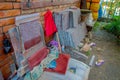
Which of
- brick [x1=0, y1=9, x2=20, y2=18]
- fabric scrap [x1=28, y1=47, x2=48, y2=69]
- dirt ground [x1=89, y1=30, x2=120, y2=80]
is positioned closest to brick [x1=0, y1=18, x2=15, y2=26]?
brick [x1=0, y1=9, x2=20, y2=18]

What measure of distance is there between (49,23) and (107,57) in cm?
211

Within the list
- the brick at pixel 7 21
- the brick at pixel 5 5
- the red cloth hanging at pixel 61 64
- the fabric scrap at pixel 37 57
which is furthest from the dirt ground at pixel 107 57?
the brick at pixel 5 5

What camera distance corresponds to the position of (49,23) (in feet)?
10.1

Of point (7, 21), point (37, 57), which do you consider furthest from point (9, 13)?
point (37, 57)

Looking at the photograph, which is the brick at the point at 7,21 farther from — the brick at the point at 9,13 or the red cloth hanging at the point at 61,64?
the red cloth hanging at the point at 61,64

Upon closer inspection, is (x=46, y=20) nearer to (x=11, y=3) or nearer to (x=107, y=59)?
(x=11, y=3)

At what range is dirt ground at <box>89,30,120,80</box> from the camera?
3246 mm

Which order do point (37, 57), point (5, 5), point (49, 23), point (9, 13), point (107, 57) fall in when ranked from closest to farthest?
point (5, 5) → point (9, 13) → point (37, 57) → point (49, 23) → point (107, 57)

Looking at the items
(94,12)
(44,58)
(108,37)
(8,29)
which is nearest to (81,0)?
(94,12)

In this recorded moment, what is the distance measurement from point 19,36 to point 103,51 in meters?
3.21

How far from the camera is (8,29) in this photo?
1.95m

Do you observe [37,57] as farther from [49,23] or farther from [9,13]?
[49,23]

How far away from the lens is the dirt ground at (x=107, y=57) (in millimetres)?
3246

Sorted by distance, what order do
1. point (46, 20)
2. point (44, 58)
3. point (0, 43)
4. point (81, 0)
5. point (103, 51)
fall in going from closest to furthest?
point (0, 43) < point (44, 58) < point (46, 20) < point (103, 51) < point (81, 0)
